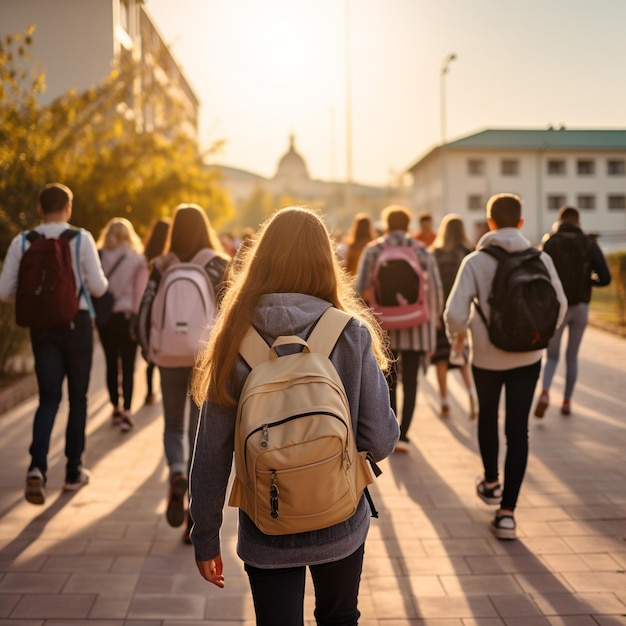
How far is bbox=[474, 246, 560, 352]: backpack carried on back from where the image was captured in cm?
498

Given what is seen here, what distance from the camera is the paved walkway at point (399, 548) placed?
419 cm

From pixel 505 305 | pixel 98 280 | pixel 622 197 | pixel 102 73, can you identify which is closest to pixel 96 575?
pixel 98 280

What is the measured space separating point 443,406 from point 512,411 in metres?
3.99

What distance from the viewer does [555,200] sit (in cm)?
6306

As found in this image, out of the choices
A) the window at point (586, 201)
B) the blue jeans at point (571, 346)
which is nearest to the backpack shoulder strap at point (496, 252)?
the blue jeans at point (571, 346)

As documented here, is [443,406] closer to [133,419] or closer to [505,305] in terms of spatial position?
[133,419]

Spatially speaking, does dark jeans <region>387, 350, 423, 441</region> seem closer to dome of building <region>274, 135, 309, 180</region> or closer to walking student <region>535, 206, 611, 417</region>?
walking student <region>535, 206, 611, 417</region>

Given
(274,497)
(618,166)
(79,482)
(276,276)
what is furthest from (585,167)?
(274,497)

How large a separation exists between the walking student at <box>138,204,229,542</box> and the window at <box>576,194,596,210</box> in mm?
58014

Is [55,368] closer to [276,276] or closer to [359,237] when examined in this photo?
[276,276]

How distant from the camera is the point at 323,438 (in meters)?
2.39

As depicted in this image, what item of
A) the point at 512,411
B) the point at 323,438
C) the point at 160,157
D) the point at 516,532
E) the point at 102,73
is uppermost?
the point at 102,73

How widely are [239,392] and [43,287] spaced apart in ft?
11.6

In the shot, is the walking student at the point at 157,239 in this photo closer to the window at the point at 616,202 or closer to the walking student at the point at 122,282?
the walking student at the point at 122,282
